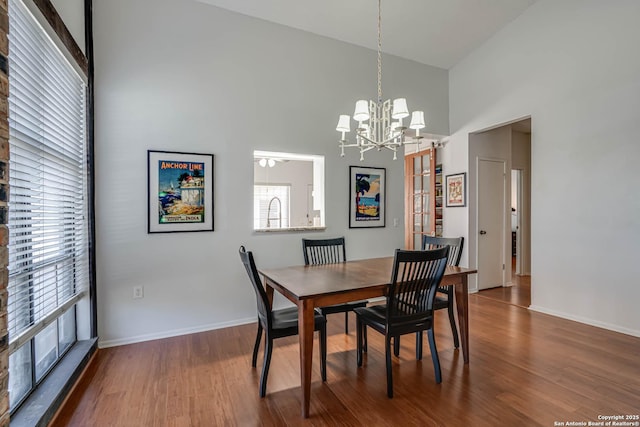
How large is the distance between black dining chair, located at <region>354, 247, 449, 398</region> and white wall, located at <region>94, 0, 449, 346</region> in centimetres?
173

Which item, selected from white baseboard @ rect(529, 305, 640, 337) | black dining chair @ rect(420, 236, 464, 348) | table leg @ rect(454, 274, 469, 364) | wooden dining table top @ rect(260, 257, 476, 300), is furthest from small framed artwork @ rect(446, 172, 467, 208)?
table leg @ rect(454, 274, 469, 364)

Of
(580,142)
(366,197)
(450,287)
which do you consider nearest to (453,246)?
(450,287)

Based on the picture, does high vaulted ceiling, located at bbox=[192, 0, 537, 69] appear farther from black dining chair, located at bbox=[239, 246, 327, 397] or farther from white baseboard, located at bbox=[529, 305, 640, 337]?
white baseboard, located at bbox=[529, 305, 640, 337]

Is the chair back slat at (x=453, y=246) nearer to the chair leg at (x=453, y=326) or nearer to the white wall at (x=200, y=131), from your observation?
the chair leg at (x=453, y=326)

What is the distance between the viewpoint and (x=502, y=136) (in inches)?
198

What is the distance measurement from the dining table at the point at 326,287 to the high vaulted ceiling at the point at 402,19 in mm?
2795

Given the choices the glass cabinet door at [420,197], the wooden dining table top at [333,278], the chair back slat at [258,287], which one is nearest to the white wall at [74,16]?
the chair back slat at [258,287]

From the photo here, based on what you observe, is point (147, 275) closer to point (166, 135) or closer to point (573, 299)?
point (166, 135)

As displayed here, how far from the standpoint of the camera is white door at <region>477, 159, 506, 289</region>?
4.82 meters

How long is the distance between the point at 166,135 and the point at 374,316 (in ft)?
8.41

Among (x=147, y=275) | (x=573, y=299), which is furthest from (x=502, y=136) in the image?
(x=147, y=275)

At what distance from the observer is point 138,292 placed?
303cm

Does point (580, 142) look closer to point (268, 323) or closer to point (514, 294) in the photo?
point (514, 294)

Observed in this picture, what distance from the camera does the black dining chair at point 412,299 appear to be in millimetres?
2102
